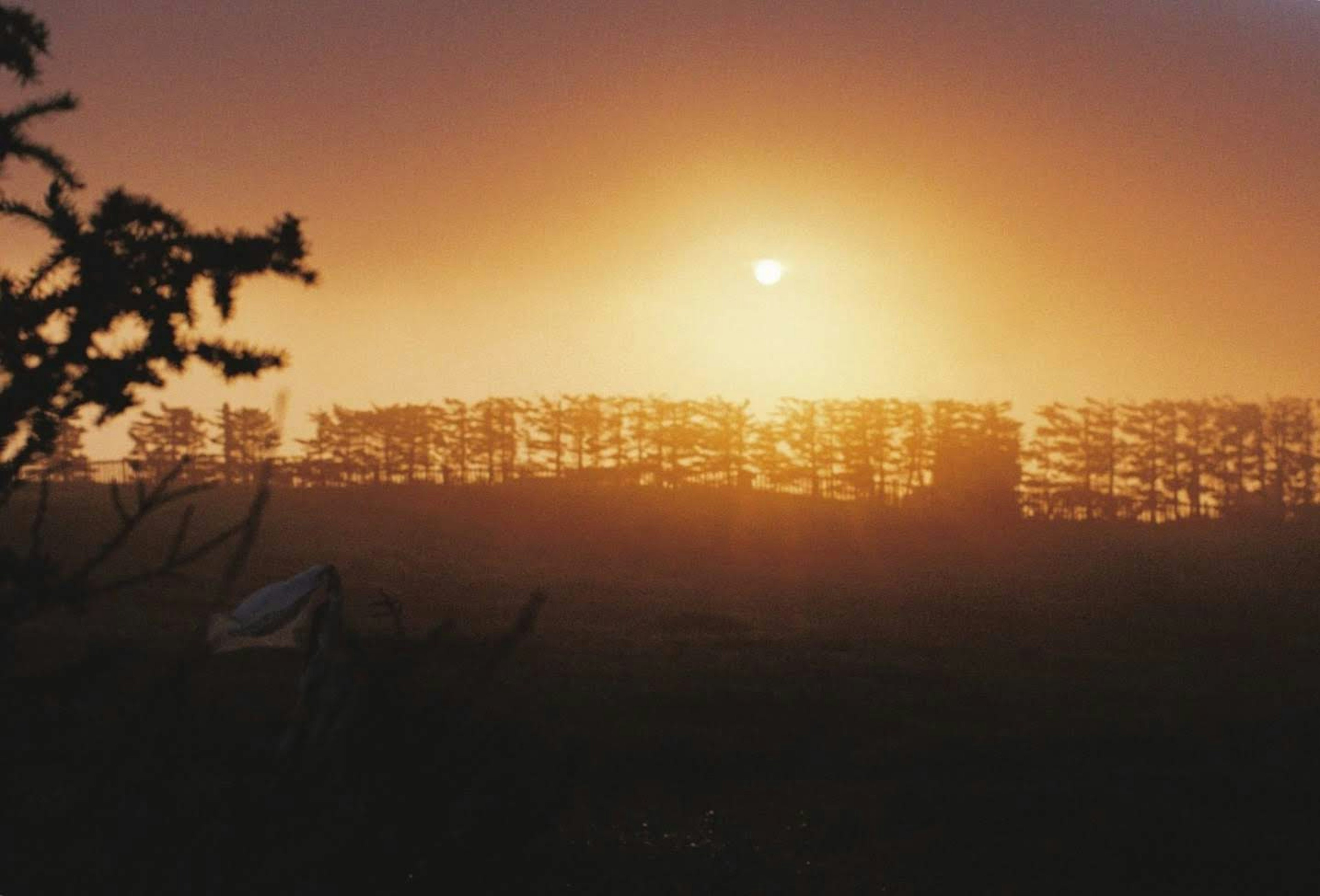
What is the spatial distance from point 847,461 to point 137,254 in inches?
4064

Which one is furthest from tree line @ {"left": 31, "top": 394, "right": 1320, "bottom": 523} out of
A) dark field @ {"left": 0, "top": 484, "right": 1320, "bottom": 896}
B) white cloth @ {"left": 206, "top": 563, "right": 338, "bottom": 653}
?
white cloth @ {"left": 206, "top": 563, "right": 338, "bottom": 653}

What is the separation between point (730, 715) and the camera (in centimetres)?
3173

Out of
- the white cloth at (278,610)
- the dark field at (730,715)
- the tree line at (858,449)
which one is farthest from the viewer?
the tree line at (858,449)

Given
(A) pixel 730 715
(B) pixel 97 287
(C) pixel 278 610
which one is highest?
(B) pixel 97 287

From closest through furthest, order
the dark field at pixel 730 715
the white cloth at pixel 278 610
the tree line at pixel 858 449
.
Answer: the dark field at pixel 730 715 < the white cloth at pixel 278 610 < the tree line at pixel 858 449

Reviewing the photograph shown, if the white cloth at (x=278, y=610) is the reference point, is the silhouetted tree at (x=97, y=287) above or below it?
above

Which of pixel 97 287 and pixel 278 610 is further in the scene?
pixel 278 610

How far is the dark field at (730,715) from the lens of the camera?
2.19m

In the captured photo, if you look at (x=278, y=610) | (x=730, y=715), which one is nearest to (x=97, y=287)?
(x=278, y=610)

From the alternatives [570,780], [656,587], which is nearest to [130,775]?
[570,780]

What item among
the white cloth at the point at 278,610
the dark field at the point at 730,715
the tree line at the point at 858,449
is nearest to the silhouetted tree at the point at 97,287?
the dark field at the point at 730,715

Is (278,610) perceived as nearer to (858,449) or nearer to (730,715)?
(730,715)

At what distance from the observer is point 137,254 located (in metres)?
3.40

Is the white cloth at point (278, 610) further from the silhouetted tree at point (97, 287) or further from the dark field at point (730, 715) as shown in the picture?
the silhouetted tree at point (97, 287)
